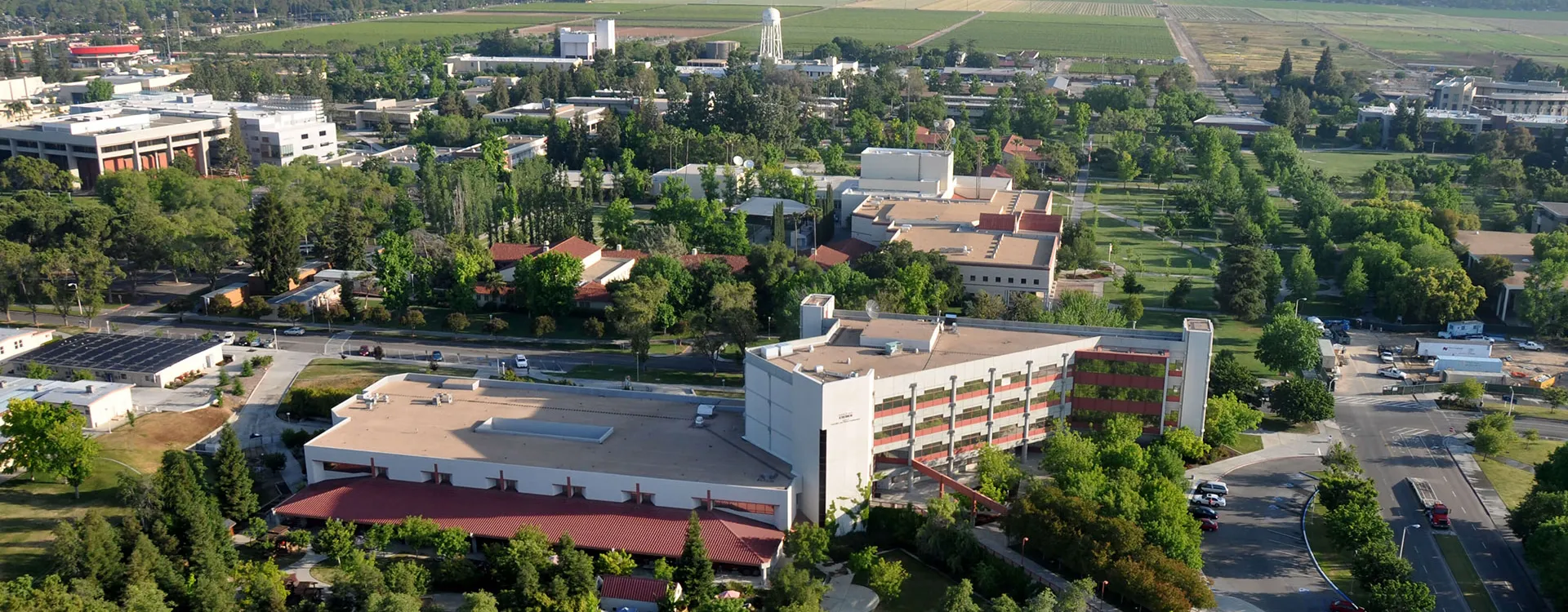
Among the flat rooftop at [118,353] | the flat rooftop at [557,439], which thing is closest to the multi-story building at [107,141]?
the flat rooftop at [118,353]

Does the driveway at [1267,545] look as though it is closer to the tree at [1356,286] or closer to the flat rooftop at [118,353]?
the tree at [1356,286]

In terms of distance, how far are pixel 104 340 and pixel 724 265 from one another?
2304 centimetres

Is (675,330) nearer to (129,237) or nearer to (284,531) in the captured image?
(284,531)

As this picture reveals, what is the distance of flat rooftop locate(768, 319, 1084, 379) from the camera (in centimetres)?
3394

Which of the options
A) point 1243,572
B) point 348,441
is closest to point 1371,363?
point 1243,572

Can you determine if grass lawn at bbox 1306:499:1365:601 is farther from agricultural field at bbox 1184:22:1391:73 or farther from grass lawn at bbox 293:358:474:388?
agricultural field at bbox 1184:22:1391:73

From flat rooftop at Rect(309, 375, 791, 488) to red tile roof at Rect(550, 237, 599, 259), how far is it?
16356 millimetres

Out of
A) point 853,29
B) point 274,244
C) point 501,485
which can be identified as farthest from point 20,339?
point 853,29

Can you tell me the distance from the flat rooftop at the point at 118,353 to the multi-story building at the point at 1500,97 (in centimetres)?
9590

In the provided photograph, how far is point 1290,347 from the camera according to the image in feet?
140

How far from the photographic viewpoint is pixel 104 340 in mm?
45031

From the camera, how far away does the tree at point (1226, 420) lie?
36.9m

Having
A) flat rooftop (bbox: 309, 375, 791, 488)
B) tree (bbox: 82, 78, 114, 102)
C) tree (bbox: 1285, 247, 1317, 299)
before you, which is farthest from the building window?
tree (bbox: 82, 78, 114, 102)

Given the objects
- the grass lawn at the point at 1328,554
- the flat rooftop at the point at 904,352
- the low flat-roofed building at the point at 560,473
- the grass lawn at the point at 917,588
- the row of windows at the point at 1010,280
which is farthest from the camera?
the row of windows at the point at 1010,280
